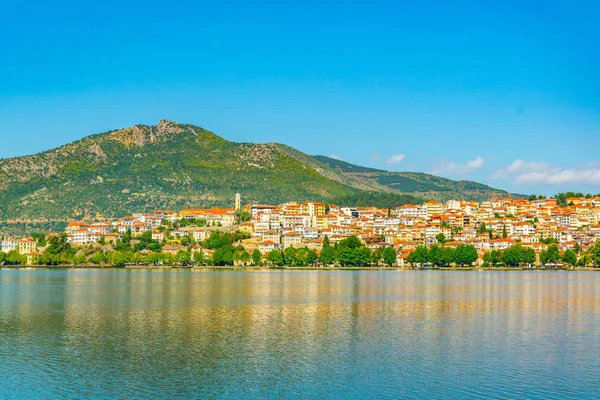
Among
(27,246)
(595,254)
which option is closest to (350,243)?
(595,254)

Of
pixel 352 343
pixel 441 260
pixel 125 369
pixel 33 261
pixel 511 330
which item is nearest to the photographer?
pixel 125 369

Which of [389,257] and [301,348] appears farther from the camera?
[389,257]

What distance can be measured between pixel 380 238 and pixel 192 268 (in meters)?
41.4

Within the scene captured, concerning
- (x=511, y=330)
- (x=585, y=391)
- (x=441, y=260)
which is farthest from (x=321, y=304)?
(x=441, y=260)

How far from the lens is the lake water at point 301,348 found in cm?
2288

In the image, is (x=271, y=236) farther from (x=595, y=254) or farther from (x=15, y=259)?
(x=595, y=254)

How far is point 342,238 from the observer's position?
142375 millimetres

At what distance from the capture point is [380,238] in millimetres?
144500

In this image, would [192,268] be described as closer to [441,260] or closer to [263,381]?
[441,260]

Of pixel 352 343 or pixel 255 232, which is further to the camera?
pixel 255 232

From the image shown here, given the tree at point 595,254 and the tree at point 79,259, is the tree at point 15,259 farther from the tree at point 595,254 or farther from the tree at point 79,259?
the tree at point 595,254

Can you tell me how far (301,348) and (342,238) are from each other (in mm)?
113435

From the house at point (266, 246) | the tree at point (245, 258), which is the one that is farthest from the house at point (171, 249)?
the tree at point (245, 258)

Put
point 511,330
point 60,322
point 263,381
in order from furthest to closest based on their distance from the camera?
point 60,322
point 511,330
point 263,381
